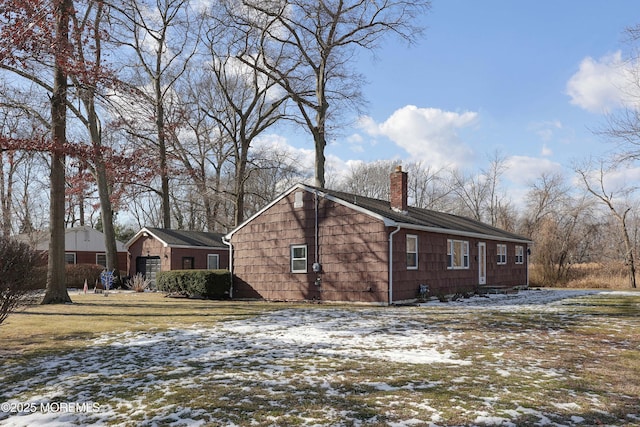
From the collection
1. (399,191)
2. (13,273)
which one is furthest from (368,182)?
(13,273)

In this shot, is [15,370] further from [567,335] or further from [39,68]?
[39,68]

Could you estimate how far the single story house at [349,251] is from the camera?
54.4ft

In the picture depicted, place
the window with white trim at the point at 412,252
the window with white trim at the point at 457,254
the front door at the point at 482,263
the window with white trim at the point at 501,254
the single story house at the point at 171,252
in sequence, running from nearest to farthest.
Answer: the window with white trim at the point at 412,252, the window with white trim at the point at 457,254, the front door at the point at 482,263, the window with white trim at the point at 501,254, the single story house at the point at 171,252

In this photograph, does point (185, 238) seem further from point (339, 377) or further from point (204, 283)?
point (339, 377)

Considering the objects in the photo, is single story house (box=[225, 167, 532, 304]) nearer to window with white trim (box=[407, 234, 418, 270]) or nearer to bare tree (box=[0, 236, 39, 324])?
window with white trim (box=[407, 234, 418, 270])

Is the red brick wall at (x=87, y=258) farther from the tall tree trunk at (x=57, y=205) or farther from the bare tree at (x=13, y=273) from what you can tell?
the bare tree at (x=13, y=273)

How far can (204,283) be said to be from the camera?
2064 centimetres

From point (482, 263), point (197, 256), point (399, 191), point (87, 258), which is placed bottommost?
point (87, 258)

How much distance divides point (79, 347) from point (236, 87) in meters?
26.8

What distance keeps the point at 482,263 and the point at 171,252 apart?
57.4 feet

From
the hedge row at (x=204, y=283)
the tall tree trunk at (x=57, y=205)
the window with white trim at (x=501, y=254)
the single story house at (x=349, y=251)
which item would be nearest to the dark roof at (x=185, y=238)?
the hedge row at (x=204, y=283)

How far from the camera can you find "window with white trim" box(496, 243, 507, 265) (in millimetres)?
24167

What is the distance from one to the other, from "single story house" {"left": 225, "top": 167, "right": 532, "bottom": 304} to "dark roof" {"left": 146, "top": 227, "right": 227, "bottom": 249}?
371 inches

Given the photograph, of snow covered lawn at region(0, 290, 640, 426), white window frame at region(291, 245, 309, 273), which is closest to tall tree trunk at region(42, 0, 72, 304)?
white window frame at region(291, 245, 309, 273)
